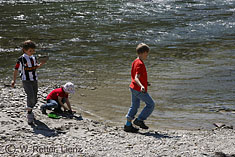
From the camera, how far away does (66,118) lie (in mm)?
8164

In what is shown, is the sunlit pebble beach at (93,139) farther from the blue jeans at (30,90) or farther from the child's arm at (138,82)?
the child's arm at (138,82)

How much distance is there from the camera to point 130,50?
1723cm

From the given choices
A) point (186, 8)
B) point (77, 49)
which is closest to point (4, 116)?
point (77, 49)

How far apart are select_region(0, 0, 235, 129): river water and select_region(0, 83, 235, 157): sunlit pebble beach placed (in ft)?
3.21

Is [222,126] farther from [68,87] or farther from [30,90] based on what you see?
[30,90]

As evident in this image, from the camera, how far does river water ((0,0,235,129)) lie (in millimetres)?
9927

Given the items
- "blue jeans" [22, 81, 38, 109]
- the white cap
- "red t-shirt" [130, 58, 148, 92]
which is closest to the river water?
the white cap

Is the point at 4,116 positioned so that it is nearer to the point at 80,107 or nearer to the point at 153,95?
the point at 80,107

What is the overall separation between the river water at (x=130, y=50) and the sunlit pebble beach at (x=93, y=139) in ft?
3.21

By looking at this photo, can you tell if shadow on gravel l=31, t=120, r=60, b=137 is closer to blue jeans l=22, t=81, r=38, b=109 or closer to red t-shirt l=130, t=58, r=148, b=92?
blue jeans l=22, t=81, r=38, b=109

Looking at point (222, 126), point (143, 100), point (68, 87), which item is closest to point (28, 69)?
point (68, 87)

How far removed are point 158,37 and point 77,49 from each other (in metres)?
5.24

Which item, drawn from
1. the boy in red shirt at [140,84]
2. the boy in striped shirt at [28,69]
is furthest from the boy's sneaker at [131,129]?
the boy in striped shirt at [28,69]

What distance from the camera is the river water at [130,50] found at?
391 inches
